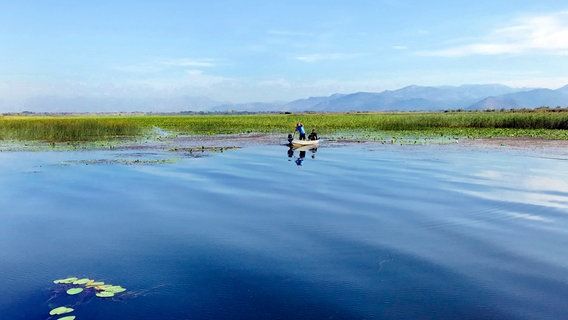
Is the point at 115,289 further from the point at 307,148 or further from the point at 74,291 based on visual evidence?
the point at 307,148

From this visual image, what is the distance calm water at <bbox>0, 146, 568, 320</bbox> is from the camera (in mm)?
7989

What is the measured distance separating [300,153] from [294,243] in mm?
20988

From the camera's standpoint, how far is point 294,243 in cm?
1145

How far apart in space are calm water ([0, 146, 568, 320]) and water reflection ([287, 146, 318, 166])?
5.65 m

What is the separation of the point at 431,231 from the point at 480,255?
6.60 ft

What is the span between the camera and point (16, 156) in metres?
30.7

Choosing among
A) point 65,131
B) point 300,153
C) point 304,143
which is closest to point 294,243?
point 300,153

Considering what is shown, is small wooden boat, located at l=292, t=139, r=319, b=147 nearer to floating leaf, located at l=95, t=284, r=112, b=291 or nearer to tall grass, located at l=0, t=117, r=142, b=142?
tall grass, located at l=0, t=117, r=142, b=142

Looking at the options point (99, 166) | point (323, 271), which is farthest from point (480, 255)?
point (99, 166)

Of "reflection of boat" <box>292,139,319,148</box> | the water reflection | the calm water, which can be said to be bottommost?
the calm water

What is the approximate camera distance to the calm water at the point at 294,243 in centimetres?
799

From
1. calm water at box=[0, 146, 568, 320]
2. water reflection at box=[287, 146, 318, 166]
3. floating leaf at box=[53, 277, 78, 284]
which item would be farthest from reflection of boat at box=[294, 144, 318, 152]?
floating leaf at box=[53, 277, 78, 284]

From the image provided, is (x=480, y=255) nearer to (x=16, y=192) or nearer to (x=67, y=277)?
(x=67, y=277)

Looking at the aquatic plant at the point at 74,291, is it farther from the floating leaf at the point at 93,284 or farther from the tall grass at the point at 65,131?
the tall grass at the point at 65,131
